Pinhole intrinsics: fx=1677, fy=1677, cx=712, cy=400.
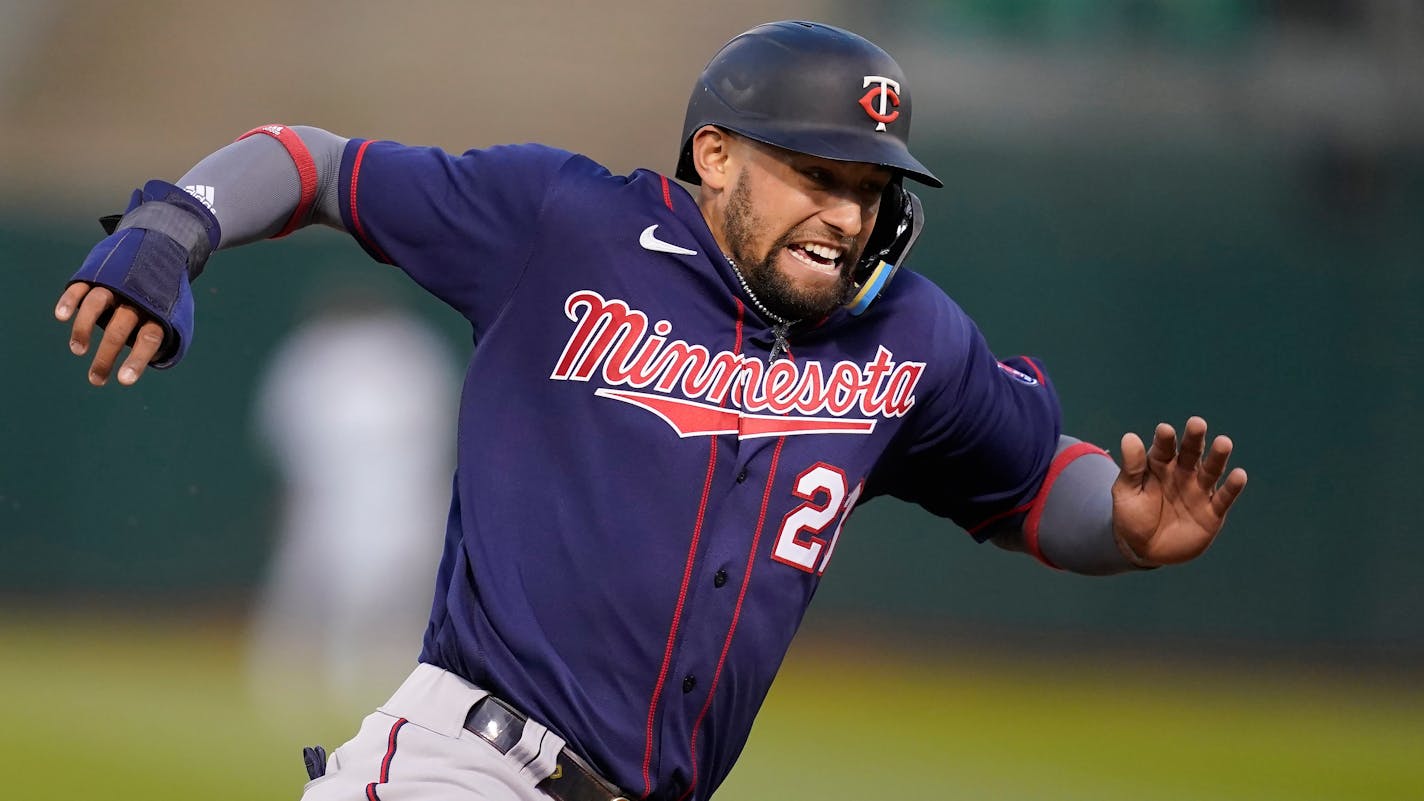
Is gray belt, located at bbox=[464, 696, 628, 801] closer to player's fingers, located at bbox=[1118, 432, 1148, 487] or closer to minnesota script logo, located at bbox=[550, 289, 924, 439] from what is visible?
minnesota script logo, located at bbox=[550, 289, 924, 439]

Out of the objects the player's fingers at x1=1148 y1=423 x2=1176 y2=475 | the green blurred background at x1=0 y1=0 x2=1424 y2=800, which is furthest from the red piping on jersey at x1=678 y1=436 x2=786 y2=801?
the green blurred background at x1=0 y1=0 x2=1424 y2=800

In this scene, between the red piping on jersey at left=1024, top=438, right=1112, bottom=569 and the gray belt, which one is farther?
the red piping on jersey at left=1024, top=438, right=1112, bottom=569

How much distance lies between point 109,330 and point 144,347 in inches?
2.2

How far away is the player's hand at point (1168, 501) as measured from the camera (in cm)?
309

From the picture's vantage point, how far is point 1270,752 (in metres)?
7.89

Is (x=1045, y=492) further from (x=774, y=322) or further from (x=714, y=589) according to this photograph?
(x=714, y=589)

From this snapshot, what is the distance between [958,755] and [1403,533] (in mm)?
3743

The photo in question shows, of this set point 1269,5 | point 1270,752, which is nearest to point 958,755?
point 1270,752

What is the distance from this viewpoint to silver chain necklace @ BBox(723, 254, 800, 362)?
3.04 metres

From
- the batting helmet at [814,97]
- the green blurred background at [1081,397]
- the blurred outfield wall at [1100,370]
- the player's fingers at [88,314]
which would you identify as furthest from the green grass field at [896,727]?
the player's fingers at [88,314]

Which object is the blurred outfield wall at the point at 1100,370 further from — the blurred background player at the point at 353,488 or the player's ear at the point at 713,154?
the player's ear at the point at 713,154

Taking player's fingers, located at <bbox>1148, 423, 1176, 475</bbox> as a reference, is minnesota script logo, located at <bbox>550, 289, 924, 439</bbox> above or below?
above

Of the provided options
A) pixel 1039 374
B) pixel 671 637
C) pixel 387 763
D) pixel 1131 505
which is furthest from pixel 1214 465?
pixel 387 763

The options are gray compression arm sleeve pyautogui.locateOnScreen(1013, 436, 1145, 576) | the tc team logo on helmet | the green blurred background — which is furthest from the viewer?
the green blurred background
